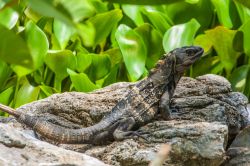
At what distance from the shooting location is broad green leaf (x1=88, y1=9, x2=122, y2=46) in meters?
4.66

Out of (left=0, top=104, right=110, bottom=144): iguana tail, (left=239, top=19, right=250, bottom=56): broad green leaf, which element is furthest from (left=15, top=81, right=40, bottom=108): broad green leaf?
(left=239, top=19, right=250, bottom=56): broad green leaf

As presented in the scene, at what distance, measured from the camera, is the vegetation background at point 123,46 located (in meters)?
4.33

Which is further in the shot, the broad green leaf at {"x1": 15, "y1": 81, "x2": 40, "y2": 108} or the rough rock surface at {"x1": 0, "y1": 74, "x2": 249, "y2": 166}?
the broad green leaf at {"x1": 15, "y1": 81, "x2": 40, "y2": 108}

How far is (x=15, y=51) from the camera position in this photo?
544 mm

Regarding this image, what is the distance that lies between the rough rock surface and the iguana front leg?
4cm

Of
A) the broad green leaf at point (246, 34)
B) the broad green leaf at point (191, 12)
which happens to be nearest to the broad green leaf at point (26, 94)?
the broad green leaf at point (191, 12)

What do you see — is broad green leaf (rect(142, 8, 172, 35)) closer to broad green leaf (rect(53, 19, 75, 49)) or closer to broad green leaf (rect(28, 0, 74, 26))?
broad green leaf (rect(53, 19, 75, 49))

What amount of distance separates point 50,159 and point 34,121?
0.96 m

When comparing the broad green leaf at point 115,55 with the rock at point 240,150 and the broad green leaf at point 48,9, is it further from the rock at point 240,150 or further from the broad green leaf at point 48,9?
the broad green leaf at point 48,9

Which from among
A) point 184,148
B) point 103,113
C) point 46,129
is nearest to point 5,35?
point 184,148

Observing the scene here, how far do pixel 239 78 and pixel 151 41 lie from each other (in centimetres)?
81

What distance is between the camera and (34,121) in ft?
10.1

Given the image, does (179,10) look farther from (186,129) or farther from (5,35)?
(5,35)

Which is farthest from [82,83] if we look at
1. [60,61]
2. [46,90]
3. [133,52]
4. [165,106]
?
[165,106]
